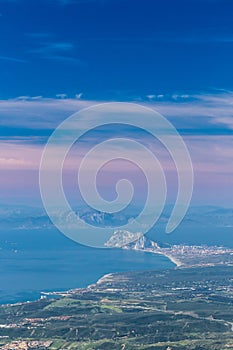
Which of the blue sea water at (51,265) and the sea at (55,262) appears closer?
the blue sea water at (51,265)

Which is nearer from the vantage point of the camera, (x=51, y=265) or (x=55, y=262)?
(x=51, y=265)

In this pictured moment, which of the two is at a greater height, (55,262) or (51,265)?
(55,262)

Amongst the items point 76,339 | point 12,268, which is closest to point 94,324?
point 76,339

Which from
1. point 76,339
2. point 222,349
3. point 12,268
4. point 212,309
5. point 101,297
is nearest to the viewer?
point 222,349

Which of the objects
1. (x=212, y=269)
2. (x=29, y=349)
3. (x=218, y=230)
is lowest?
(x=29, y=349)

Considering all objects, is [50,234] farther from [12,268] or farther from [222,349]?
[222,349]

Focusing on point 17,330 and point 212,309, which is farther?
point 212,309

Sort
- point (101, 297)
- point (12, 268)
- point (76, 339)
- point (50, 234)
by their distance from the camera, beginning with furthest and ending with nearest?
1. point (50, 234)
2. point (12, 268)
3. point (101, 297)
4. point (76, 339)

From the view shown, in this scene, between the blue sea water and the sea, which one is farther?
the sea
